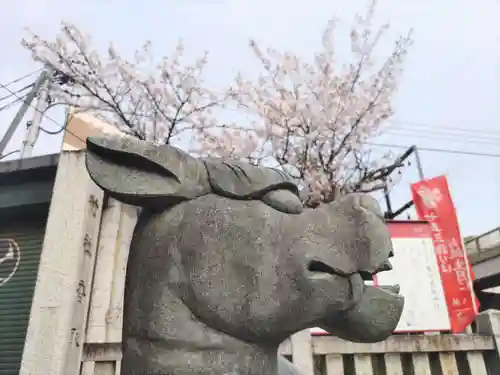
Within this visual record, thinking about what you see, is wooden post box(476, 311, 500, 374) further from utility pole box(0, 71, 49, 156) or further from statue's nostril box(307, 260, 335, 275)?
utility pole box(0, 71, 49, 156)

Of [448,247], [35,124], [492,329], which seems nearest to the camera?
[492,329]

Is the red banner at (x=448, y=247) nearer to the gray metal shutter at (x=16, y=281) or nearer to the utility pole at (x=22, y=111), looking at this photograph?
the gray metal shutter at (x=16, y=281)

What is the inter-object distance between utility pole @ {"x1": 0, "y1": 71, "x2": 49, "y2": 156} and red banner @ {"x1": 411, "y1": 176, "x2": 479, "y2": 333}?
21.7 ft

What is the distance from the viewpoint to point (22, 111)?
8336mm

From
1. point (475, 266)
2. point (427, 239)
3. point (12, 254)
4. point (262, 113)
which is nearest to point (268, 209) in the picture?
point (12, 254)

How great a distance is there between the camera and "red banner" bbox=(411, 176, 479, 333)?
571 cm

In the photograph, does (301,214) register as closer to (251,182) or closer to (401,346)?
(251,182)

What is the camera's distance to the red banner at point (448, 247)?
5.71m

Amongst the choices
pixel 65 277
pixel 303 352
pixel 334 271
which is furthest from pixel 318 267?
pixel 65 277

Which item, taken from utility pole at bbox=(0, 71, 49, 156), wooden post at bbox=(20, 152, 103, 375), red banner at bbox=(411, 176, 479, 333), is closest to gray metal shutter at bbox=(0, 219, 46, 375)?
wooden post at bbox=(20, 152, 103, 375)

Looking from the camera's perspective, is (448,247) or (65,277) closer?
(65,277)

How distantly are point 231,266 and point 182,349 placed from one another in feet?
0.68

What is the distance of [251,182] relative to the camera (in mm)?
1139

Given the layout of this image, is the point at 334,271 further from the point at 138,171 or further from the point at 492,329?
the point at 492,329
